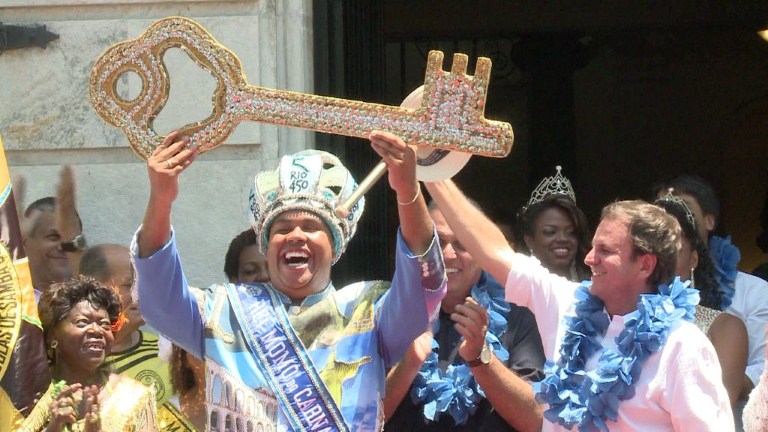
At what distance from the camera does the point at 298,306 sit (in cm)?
425

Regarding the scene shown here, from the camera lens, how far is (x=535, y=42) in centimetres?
927

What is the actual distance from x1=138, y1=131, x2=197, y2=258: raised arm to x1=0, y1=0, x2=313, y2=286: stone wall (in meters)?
1.63

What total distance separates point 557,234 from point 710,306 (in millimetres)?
587

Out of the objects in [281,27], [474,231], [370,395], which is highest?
[281,27]

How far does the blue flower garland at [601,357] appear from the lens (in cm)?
418

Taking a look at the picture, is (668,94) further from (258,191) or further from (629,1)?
(258,191)

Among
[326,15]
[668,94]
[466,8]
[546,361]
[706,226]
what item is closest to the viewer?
[546,361]

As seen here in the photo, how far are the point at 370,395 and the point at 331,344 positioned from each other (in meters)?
0.17

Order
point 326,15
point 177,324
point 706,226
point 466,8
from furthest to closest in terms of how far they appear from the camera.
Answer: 1. point 466,8
2. point 326,15
3. point 706,226
4. point 177,324

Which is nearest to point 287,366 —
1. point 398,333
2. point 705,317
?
point 398,333

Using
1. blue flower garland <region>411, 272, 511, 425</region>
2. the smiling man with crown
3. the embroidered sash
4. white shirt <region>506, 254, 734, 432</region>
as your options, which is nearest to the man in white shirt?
white shirt <region>506, 254, 734, 432</region>

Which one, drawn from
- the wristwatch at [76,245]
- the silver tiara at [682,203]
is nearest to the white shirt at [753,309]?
the silver tiara at [682,203]

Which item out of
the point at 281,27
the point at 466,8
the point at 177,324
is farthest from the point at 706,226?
the point at 466,8

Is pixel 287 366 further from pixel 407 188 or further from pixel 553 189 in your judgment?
pixel 553 189
